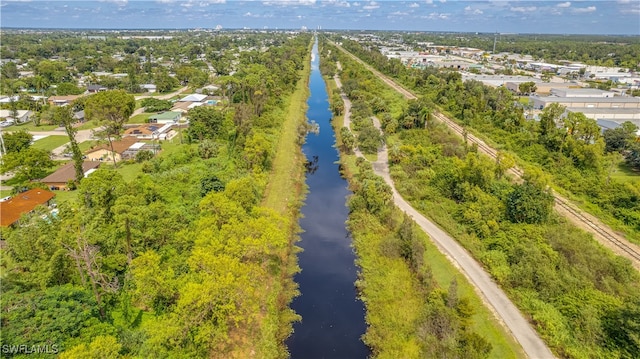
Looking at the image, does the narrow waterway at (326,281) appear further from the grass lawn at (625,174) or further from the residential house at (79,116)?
the residential house at (79,116)

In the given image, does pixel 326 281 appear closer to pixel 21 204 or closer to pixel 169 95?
pixel 21 204

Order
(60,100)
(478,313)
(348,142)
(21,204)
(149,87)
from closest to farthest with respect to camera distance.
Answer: (478,313) < (21,204) < (348,142) < (60,100) < (149,87)

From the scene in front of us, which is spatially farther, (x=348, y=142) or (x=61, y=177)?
(x=348, y=142)

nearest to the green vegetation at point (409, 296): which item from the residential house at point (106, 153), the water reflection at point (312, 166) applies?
the water reflection at point (312, 166)

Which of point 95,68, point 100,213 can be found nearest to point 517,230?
point 100,213

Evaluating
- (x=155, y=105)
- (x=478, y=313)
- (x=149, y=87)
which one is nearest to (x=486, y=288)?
(x=478, y=313)

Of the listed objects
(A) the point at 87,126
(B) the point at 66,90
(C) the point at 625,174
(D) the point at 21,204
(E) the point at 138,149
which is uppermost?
(B) the point at 66,90
